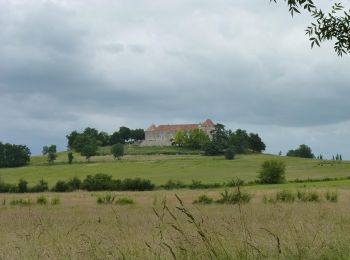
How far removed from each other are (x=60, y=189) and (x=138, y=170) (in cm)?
4042

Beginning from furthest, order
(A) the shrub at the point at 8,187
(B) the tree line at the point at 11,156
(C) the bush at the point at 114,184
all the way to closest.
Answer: (B) the tree line at the point at 11,156
(A) the shrub at the point at 8,187
(C) the bush at the point at 114,184

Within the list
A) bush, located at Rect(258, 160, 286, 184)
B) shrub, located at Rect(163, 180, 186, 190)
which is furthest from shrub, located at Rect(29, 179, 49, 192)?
bush, located at Rect(258, 160, 286, 184)

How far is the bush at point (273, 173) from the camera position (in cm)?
9844

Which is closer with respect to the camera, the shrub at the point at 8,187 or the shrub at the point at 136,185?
the shrub at the point at 136,185

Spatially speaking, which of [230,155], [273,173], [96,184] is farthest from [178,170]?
[273,173]

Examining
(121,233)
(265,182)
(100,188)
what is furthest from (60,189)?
(121,233)

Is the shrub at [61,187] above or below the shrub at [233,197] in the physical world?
below

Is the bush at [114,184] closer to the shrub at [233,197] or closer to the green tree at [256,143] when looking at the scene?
the shrub at [233,197]

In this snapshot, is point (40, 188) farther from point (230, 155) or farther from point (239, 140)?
point (239, 140)

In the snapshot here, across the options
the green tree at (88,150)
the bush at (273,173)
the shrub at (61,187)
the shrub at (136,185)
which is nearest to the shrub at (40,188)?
the shrub at (61,187)

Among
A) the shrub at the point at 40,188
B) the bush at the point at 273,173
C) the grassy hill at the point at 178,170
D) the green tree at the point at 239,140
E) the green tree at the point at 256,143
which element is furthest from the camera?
the green tree at the point at 256,143

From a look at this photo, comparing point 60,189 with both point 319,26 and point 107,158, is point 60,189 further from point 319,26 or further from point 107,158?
point 319,26

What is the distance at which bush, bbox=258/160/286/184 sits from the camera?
98438 mm

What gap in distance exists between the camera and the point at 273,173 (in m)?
98.6
